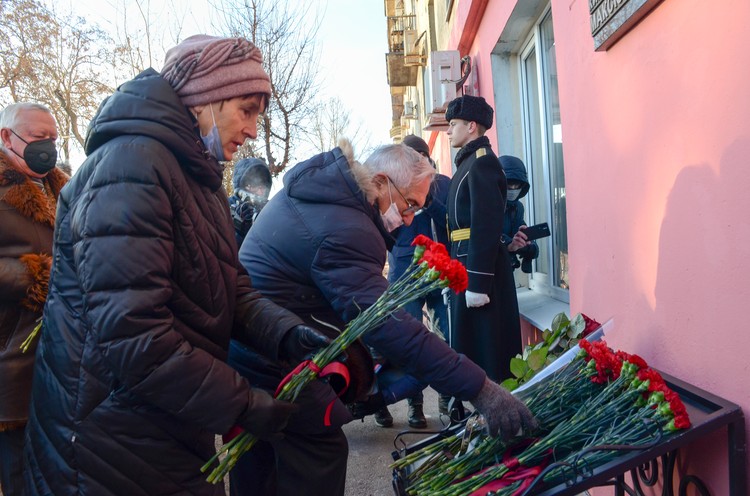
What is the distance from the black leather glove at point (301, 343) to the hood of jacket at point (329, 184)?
1.53 ft

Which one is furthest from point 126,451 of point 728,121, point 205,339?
point 728,121

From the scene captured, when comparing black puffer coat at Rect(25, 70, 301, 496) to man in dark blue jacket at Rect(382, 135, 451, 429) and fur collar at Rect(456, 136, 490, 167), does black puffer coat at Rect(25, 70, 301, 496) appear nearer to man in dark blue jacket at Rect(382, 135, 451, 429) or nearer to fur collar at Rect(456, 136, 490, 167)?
fur collar at Rect(456, 136, 490, 167)

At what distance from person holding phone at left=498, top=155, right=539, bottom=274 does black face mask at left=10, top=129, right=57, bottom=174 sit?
2.74 meters

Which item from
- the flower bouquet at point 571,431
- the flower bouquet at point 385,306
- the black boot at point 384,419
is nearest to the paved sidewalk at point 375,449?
the black boot at point 384,419

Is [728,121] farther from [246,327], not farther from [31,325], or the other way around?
[31,325]

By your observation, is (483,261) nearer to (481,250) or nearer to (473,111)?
(481,250)

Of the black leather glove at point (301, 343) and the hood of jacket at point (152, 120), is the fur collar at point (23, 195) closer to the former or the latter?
the hood of jacket at point (152, 120)

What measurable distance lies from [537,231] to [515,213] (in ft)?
0.93

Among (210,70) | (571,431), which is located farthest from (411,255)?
(210,70)

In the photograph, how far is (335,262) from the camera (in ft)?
6.61

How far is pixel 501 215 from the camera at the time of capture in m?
3.49

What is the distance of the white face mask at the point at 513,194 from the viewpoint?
4.27m

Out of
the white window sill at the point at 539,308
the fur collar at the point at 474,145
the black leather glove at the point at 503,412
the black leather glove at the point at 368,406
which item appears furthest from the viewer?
the white window sill at the point at 539,308

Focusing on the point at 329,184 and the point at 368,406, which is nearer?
the point at 329,184
